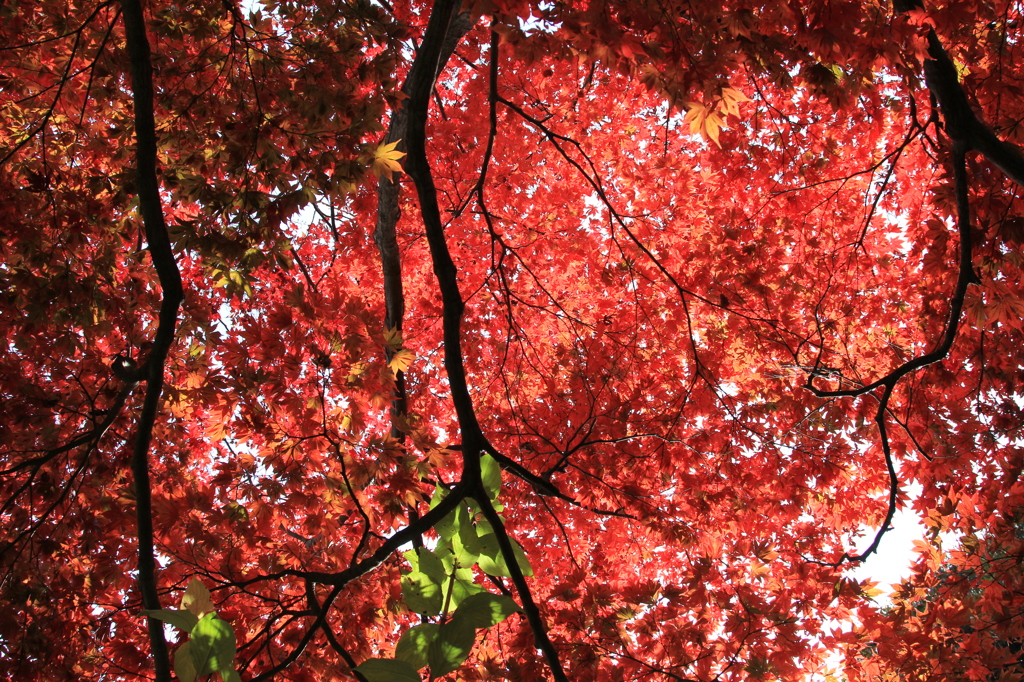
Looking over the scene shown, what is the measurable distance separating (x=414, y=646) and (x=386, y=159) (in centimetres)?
277

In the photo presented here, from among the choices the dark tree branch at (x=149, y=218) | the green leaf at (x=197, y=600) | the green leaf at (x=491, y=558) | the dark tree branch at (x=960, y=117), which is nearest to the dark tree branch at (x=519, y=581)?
the green leaf at (x=491, y=558)

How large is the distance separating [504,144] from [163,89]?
3.45 meters

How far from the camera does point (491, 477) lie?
117 centimetres

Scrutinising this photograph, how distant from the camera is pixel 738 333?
20.9ft

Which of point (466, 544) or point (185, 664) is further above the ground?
point (466, 544)

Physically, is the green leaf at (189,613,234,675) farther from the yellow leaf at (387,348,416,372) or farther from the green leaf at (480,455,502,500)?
the yellow leaf at (387,348,416,372)

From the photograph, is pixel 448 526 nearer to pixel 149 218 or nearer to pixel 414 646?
pixel 414 646

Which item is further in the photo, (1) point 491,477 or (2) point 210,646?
(1) point 491,477

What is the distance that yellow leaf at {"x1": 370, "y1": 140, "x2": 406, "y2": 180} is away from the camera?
3.03m

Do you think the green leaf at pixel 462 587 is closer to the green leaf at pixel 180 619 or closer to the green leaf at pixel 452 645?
the green leaf at pixel 452 645

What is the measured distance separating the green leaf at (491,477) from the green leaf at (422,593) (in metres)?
0.35

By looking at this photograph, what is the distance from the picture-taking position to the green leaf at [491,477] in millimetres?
1165

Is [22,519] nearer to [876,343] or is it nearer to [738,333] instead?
[738,333]

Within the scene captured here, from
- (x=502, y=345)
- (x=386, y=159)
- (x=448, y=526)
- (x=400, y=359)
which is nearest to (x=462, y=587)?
(x=448, y=526)
